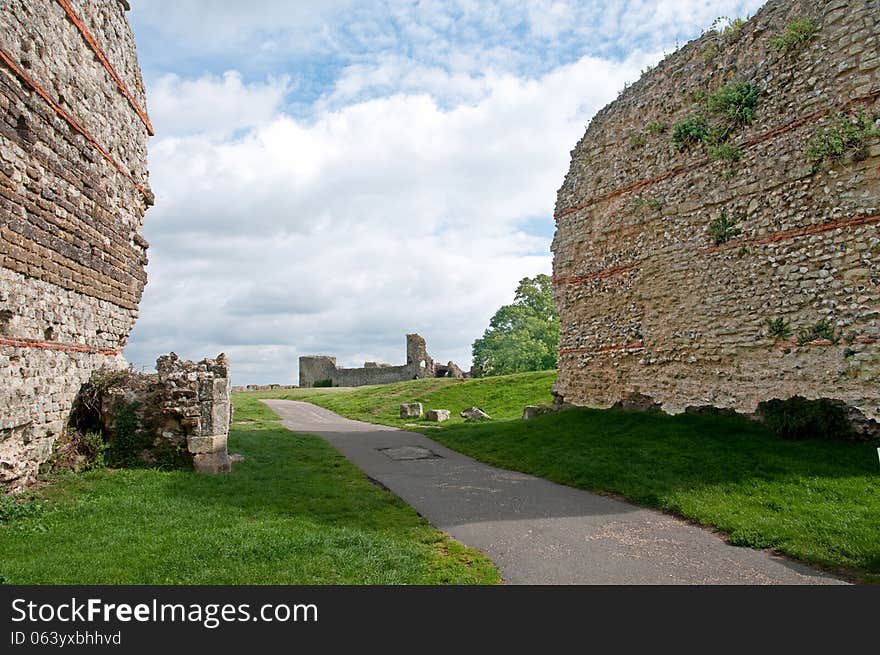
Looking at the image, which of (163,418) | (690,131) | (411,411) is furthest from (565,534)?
(411,411)

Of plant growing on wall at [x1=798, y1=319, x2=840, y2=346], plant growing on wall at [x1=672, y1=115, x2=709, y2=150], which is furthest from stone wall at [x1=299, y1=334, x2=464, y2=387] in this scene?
plant growing on wall at [x1=798, y1=319, x2=840, y2=346]

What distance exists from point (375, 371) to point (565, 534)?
37569mm

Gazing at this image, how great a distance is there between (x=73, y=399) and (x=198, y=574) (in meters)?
5.89

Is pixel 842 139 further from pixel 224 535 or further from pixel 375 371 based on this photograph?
pixel 375 371

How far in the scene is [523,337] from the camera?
3397 cm

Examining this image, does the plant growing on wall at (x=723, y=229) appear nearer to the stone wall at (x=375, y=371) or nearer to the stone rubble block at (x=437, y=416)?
the stone rubble block at (x=437, y=416)

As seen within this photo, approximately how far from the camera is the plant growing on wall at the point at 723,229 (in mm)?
11289

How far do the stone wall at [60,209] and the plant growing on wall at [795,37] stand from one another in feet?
41.0

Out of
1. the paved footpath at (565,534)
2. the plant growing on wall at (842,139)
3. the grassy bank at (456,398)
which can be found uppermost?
the plant growing on wall at (842,139)

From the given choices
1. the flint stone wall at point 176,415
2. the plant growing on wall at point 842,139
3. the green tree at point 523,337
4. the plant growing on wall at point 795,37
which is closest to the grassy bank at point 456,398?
the green tree at point 523,337

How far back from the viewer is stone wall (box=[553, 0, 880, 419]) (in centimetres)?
934

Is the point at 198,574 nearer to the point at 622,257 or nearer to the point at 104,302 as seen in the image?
the point at 104,302

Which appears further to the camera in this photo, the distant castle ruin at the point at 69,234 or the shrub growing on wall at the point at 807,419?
the shrub growing on wall at the point at 807,419

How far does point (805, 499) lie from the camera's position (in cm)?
704
